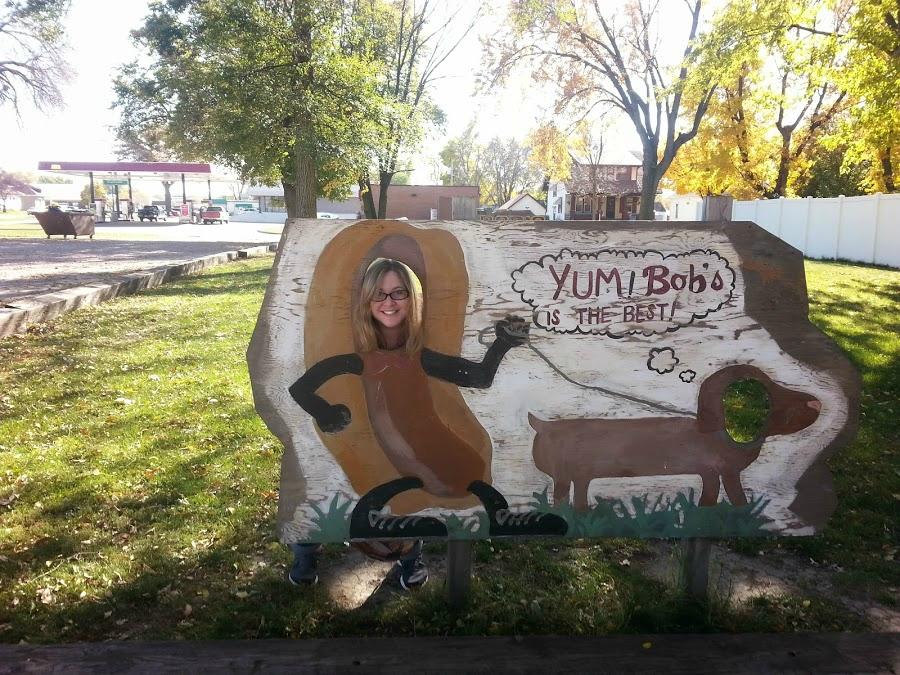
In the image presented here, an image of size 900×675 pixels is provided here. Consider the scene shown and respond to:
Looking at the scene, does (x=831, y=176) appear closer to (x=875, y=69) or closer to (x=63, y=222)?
(x=875, y=69)

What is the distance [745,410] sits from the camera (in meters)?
5.17

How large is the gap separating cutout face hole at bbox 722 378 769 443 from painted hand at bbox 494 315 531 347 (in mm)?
2447

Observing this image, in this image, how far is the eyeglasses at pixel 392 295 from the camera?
2.41 meters

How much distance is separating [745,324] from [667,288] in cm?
33

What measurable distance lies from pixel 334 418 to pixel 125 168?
49040 millimetres

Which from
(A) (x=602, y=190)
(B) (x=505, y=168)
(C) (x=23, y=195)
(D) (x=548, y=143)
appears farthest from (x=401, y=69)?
(C) (x=23, y=195)

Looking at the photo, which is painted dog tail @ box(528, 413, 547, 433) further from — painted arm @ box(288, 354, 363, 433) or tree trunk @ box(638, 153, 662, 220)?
tree trunk @ box(638, 153, 662, 220)

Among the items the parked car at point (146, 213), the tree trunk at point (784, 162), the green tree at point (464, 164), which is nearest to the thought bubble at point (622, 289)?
the tree trunk at point (784, 162)

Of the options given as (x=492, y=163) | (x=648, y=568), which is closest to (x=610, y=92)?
(x=648, y=568)

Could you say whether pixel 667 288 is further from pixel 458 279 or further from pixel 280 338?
pixel 280 338

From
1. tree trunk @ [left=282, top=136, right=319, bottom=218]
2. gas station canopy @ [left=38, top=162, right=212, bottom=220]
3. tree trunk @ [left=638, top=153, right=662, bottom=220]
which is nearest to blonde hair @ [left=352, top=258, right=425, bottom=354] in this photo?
tree trunk @ [left=282, top=136, right=319, bottom=218]

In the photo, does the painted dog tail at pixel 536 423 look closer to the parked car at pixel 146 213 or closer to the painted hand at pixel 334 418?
the painted hand at pixel 334 418

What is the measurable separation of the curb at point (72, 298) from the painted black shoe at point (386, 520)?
464 cm

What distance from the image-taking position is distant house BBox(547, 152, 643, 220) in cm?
5212
